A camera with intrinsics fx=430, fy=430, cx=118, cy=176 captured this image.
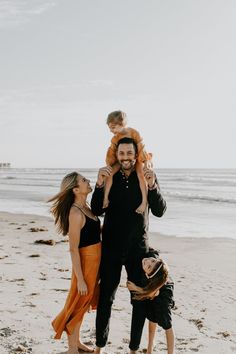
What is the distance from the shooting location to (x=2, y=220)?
15.5 meters

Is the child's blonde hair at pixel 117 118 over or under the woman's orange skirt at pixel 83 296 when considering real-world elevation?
over

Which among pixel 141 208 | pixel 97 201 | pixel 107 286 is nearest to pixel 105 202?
pixel 97 201

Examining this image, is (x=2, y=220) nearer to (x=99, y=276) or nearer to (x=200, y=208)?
(x=200, y=208)

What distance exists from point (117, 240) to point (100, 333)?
101 cm

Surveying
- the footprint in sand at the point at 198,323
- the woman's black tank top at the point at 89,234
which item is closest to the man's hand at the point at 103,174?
the woman's black tank top at the point at 89,234

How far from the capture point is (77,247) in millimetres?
4430

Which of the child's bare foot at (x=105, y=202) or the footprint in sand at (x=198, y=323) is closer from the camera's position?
the child's bare foot at (x=105, y=202)

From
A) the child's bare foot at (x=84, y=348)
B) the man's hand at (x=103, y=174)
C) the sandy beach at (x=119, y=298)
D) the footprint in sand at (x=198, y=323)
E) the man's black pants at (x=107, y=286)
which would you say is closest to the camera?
the man's hand at (x=103, y=174)

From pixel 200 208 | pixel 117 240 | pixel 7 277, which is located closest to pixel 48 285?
pixel 7 277

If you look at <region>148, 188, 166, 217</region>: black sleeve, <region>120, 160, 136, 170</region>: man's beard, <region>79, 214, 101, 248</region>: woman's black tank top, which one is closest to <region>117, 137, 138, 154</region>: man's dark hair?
<region>120, 160, 136, 170</region>: man's beard

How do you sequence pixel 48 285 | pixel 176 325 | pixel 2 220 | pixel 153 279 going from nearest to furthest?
pixel 153 279
pixel 176 325
pixel 48 285
pixel 2 220

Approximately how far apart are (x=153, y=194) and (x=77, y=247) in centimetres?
96

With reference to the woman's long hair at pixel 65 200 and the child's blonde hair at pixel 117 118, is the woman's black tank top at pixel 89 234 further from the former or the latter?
the child's blonde hair at pixel 117 118

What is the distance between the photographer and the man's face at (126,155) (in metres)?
4.30
